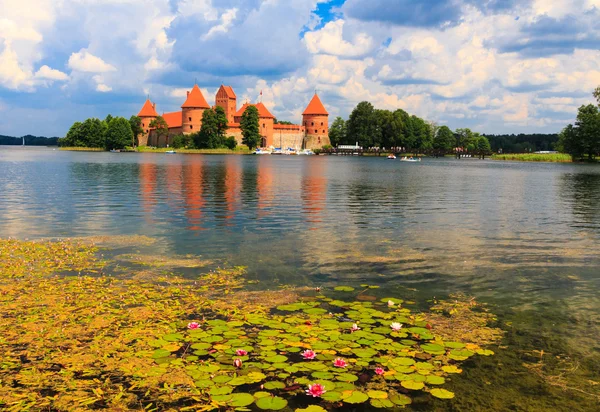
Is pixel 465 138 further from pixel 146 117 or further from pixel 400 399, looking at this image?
pixel 400 399

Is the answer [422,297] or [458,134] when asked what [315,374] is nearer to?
[422,297]

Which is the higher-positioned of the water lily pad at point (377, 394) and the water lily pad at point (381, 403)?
the water lily pad at point (377, 394)

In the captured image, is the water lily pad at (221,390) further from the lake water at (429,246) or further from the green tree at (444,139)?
the green tree at (444,139)

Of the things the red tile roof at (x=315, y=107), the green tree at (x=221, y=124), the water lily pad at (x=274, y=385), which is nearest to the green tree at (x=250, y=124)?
the green tree at (x=221, y=124)

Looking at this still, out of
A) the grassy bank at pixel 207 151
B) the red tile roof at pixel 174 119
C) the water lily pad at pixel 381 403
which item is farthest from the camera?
the red tile roof at pixel 174 119

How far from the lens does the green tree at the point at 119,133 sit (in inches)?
5148

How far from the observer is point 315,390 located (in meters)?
4.84

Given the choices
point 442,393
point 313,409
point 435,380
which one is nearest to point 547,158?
point 435,380

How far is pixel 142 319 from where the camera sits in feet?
22.7

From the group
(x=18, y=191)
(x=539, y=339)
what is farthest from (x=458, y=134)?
(x=539, y=339)

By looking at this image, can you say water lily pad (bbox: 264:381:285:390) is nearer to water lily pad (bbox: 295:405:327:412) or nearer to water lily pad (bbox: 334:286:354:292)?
water lily pad (bbox: 295:405:327:412)

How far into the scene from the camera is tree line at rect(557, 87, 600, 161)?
305 feet

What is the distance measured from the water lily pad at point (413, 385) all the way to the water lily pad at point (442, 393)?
13cm

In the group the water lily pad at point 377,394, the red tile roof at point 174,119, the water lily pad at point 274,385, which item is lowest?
the water lily pad at point 377,394
